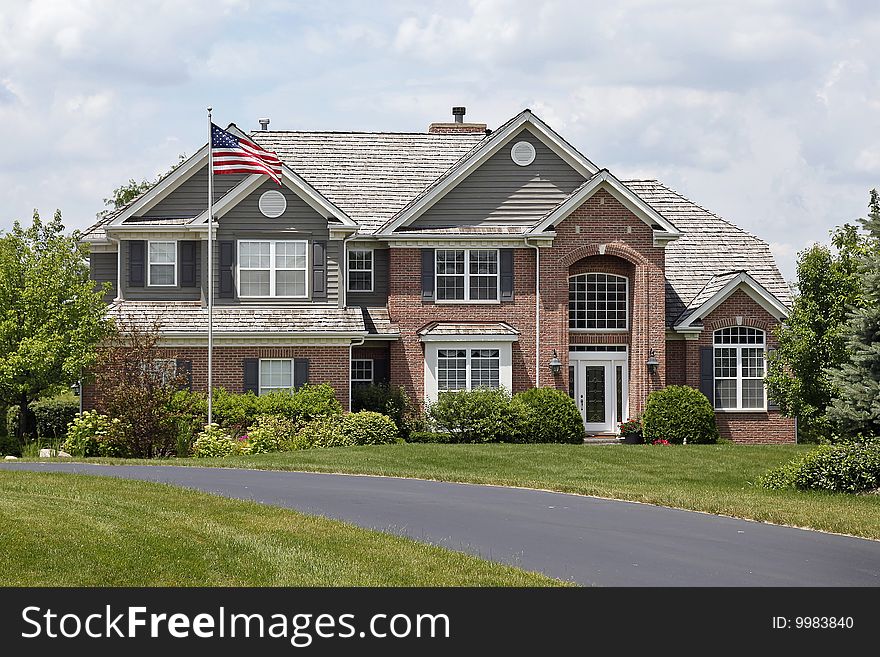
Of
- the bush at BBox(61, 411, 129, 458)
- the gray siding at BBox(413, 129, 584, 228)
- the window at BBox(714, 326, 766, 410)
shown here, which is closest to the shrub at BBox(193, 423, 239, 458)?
the bush at BBox(61, 411, 129, 458)

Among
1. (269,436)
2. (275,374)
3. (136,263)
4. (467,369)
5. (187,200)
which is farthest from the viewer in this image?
(467,369)

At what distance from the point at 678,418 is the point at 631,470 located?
923cm

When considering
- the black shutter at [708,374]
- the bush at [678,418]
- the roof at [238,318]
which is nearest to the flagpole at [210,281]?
the roof at [238,318]

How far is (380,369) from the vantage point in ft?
116

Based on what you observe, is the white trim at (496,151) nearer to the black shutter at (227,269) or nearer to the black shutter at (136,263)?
the black shutter at (227,269)

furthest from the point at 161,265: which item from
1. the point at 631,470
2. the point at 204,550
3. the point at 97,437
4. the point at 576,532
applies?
the point at 204,550

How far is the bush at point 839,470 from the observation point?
19.8 m

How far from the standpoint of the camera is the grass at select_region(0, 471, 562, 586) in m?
11.5

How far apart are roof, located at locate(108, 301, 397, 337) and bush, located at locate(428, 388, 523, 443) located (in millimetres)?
3236

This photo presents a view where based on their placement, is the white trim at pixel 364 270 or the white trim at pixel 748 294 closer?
the white trim at pixel 748 294

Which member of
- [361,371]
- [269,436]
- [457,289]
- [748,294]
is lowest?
[269,436]

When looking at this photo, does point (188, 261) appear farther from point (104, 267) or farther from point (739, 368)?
point (739, 368)

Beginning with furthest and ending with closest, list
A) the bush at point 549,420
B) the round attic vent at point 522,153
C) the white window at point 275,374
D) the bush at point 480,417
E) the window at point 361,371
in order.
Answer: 1. the round attic vent at point 522,153
2. the window at point 361,371
3. the white window at point 275,374
4. the bush at point 549,420
5. the bush at point 480,417

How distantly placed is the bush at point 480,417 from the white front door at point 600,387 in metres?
3.54
